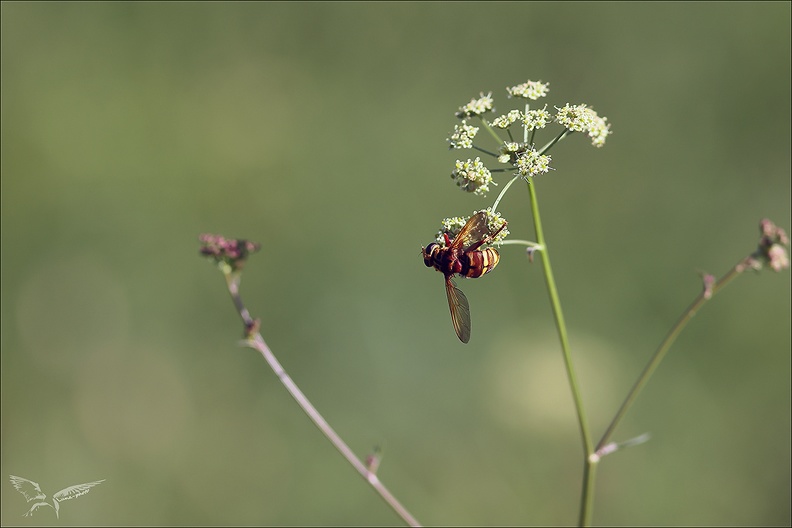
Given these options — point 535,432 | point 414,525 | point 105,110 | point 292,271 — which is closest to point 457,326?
point 414,525

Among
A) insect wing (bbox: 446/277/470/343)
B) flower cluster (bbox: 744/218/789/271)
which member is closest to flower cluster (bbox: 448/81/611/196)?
insect wing (bbox: 446/277/470/343)

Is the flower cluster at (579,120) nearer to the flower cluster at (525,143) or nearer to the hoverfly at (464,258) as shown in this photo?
the flower cluster at (525,143)

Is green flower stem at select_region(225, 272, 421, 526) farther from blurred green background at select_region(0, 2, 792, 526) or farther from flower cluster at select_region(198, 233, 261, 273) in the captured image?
blurred green background at select_region(0, 2, 792, 526)

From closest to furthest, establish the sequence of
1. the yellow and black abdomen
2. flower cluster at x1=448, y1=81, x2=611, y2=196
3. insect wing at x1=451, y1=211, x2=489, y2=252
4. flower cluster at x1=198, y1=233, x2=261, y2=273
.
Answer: flower cluster at x1=448, y1=81, x2=611, y2=196, insect wing at x1=451, y1=211, x2=489, y2=252, the yellow and black abdomen, flower cluster at x1=198, y1=233, x2=261, y2=273

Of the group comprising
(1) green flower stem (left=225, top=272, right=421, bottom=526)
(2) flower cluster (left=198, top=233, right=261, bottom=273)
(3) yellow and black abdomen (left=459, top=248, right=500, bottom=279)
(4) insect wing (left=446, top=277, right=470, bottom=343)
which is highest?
(3) yellow and black abdomen (left=459, top=248, right=500, bottom=279)

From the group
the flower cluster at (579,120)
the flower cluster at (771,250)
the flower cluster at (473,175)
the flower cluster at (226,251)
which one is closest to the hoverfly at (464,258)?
the flower cluster at (473,175)

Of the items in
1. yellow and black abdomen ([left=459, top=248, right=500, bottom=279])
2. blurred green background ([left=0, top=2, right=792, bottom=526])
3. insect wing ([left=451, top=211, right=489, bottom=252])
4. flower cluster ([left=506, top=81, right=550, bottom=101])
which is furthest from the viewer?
blurred green background ([left=0, top=2, right=792, bottom=526])

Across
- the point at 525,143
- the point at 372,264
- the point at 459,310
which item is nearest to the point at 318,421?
the point at 459,310

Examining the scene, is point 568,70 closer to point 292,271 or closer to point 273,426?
point 292,271
